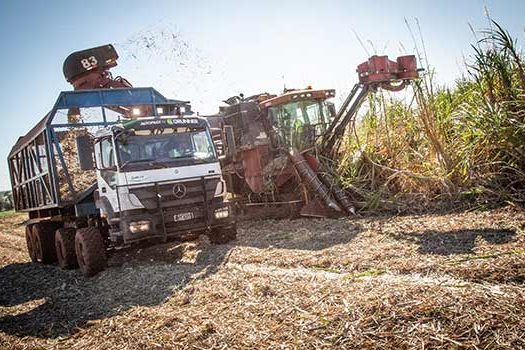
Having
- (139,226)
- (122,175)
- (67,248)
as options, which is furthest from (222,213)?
(67,248)

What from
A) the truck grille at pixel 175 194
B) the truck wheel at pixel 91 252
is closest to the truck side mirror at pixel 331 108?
the truck grille at pixel 175 194

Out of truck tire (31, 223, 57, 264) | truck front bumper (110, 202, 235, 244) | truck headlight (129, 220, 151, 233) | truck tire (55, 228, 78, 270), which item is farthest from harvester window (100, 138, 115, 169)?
truck tire (31, 223, 57, 264)

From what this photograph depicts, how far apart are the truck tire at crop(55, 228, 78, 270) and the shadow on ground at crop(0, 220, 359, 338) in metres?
0.16

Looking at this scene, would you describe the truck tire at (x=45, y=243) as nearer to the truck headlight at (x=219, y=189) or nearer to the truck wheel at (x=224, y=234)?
the truck wheel at (x=224, y=234)

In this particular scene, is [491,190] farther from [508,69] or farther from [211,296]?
[211,296]

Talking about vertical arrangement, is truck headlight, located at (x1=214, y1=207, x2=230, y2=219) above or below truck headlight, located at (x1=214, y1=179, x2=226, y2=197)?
below

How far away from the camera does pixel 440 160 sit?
7.23 metres

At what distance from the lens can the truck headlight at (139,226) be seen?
6.51 meters

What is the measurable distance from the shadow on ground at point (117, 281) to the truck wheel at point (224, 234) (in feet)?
0.52

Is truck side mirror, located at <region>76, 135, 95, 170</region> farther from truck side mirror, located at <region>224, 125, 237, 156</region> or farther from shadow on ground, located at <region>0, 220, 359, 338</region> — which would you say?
truck side mirror, located at <region>224, 125, 237, 156</region>

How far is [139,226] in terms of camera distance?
21.5ft

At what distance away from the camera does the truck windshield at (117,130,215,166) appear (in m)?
6.86

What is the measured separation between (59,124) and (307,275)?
6.18m

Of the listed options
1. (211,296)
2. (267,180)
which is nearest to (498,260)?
(211,296)
